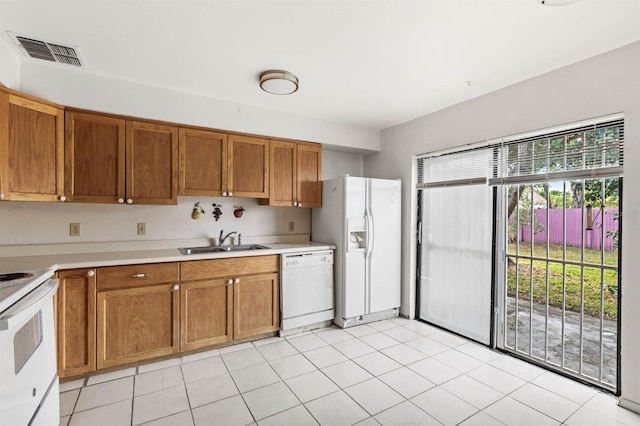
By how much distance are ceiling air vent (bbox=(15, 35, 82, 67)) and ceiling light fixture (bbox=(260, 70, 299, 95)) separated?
134 cm

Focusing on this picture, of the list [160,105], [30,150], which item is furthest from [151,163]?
[30,150]

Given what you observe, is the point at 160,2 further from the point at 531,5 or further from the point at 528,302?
the point at 528,302

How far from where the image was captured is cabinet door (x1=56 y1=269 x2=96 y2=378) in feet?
7.50

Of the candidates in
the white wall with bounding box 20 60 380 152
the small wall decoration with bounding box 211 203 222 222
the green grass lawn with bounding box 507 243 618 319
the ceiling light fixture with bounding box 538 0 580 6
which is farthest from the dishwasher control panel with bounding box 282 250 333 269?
the ceiling light fixture with bounding box 538 0 580 6

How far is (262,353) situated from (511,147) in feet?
9.79

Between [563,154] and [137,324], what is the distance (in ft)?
12.3

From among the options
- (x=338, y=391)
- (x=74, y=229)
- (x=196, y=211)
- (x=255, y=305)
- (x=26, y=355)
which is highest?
(x=196, y=211)

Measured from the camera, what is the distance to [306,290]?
3.36 metres

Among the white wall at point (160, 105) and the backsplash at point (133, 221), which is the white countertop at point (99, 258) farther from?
the white wall at point (160, 105)

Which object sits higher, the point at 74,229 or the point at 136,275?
the point at 74,229

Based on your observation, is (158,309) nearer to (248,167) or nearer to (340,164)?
(248,167)

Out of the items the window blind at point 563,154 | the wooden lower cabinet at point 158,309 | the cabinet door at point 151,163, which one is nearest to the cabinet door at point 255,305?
the wooden lower cabinet at point 158,309

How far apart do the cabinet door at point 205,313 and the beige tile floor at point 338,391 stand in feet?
0.49

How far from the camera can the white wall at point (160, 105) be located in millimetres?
2428
